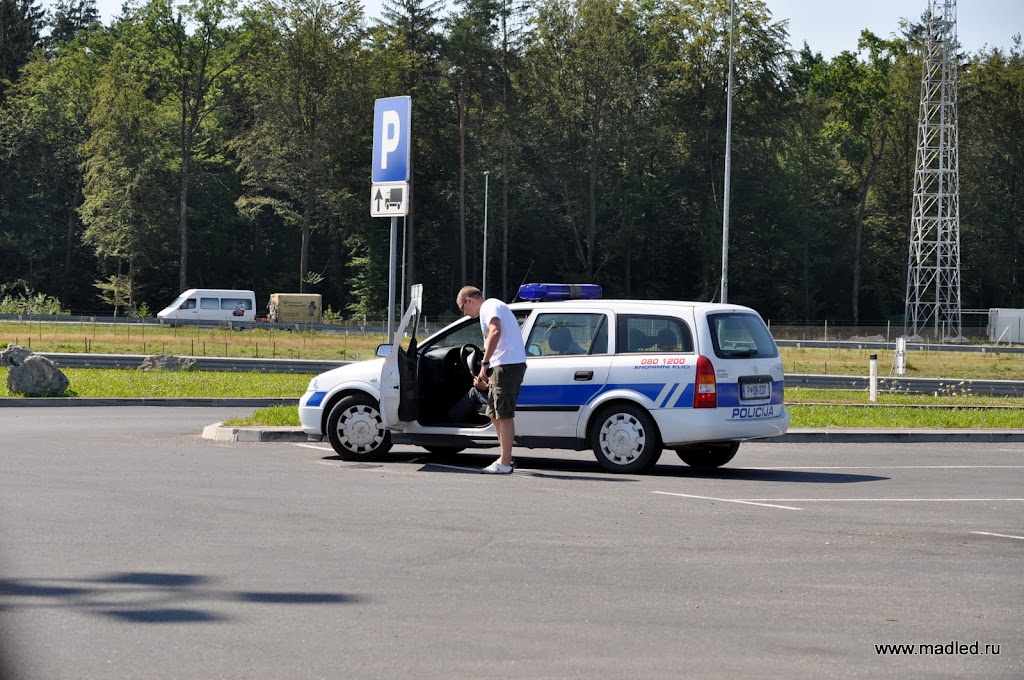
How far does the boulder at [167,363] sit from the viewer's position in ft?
109

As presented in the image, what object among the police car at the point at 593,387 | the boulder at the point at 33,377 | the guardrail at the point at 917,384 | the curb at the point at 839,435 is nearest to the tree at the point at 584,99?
the guardrail at the point at 917,384

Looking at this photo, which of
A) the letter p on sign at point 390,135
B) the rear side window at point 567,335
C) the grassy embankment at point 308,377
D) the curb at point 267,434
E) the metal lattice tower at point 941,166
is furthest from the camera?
the metal lattice tower at point 941,166

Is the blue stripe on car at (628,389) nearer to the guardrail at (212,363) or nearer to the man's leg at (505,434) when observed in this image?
the man's leg at (505,434)

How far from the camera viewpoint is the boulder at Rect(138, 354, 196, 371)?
109 ft

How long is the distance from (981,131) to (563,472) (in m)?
67.2

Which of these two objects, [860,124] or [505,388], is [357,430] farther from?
[860,124]

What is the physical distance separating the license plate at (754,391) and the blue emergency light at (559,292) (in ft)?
7.66

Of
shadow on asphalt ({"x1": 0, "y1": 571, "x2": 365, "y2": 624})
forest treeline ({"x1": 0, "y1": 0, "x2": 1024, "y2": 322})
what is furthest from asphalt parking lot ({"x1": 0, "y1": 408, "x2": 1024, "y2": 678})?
forest treeline ({"x1": 0, "y1": 0, "x2": 1024, "y2": 322})

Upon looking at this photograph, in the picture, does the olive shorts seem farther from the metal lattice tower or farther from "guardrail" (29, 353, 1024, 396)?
the metal lattice tower

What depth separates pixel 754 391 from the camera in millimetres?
13109

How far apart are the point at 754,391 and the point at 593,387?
1.58 meters

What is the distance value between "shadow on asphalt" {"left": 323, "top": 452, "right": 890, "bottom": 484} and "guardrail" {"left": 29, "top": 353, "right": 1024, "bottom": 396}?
52.2ft

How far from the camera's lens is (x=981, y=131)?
243 feet

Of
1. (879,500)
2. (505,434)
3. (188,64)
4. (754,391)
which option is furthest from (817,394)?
(188,64)
